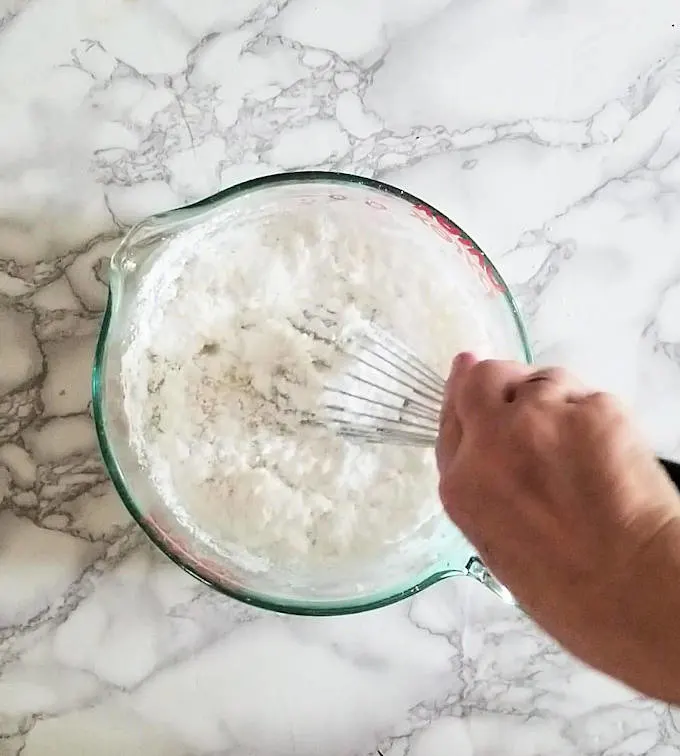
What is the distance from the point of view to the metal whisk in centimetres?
80

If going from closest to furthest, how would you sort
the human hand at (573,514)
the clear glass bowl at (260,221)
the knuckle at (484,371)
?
the human hand at (573,514) < the knuckle at (484,371) < the clear glass bowl at (260,221)

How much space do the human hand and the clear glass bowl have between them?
146mm

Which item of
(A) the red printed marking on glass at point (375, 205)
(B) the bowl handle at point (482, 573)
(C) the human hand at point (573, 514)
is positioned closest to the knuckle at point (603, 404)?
(C) the human hand at point (573, 514)

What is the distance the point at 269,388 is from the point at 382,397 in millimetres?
93

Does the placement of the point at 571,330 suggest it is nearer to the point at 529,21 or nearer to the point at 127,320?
the point at 529,21

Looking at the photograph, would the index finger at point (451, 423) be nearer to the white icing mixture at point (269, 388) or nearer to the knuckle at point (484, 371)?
the knuckle at point (484, 371)

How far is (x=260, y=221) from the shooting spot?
83 cm

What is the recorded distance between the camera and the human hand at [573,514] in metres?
0.48

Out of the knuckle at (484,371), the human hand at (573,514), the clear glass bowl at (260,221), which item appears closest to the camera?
the human hand at (573,514)

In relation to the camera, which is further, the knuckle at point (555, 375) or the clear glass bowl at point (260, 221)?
the clear glass bowl at point (260, 221)

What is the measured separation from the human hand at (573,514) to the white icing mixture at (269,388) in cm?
22

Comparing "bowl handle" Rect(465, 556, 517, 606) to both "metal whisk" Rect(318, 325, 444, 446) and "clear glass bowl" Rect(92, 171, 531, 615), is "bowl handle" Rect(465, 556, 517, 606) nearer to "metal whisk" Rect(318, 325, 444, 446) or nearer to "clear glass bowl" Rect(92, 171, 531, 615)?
"clear glass bowl" Rect(92, 171, 531, 615)

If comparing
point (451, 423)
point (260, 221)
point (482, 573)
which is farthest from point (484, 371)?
point (260, 221)

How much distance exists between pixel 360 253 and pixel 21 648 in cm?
43
